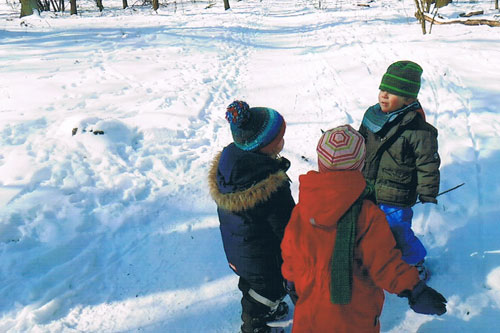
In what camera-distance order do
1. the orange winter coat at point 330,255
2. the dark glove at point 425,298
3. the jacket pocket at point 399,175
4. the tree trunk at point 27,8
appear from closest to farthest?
the orange winter coat at point 330,255 → the dark glove at point 425,298 → the jacket pocket at point 399,175 → the tree trunk at point 27,8

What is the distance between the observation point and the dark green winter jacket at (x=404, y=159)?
2.22 m

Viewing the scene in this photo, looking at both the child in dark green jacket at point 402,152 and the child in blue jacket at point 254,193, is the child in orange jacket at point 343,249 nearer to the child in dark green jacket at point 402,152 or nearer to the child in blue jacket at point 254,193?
the child in blue jacket at point 254,193

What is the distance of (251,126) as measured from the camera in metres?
1.86

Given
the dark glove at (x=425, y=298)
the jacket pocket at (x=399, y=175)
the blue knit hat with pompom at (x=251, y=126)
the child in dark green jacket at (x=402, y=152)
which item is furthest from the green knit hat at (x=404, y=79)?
the dark glove at (x=425, y=298)

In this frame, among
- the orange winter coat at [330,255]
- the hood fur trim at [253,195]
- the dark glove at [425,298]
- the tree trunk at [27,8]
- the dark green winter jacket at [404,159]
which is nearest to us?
the orange winter coat at [330,255]

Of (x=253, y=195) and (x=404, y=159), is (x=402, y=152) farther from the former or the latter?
(x=253, y=195)

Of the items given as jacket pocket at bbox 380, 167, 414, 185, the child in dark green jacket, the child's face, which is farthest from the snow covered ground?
the child's face

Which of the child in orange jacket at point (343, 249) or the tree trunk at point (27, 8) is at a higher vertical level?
the tree trunk at point (27, 8)

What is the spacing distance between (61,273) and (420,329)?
9.26 feet

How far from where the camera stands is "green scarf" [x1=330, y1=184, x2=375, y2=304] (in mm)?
1455

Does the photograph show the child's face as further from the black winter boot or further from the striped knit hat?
the black winter boot

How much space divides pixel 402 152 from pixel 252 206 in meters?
1.19

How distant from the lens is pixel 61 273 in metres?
2.81

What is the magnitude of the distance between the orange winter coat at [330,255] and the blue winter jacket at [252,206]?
0.29 meters
